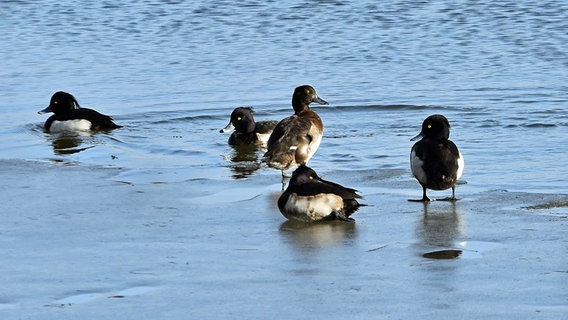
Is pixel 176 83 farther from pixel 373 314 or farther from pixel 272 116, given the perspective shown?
pixel 373 314

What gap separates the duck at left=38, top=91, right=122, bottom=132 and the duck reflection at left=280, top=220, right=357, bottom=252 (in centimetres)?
559

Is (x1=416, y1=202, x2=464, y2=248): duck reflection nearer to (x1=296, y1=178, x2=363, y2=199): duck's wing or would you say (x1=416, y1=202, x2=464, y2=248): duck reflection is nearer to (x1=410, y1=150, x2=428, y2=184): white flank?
(x1=410, y1=150, x2=428, y2=184): white flank

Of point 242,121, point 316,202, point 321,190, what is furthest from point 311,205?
point 242,121

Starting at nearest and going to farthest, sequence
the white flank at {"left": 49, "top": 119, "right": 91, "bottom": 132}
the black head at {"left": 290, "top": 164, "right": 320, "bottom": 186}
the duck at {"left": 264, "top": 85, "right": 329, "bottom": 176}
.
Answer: the black head at {"left": 290, "top": 164, "right": 320, "bottom": 186}
the duck at {"left": 264, "top": 85, "right": 329, "bottom": 176}
the white flank at {"left": 49, "top": 119, "right": 91, "bottom": 132}

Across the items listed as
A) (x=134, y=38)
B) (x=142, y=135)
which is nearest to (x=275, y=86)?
(x=142, y=135)

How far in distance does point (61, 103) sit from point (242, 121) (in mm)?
2696

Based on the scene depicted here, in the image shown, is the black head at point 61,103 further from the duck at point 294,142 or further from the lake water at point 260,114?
the duck at point 294,142

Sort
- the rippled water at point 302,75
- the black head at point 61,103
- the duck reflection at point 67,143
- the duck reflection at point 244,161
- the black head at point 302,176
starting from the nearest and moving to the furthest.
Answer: the black head at point 302,176
the duck reflection at point 244,161
the rippled water at point 302,75
the duck reflection at point 67,143
the black head at point 61,103

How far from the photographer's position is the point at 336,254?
Result: 26.6 ft

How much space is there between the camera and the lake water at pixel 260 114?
8359 millimetres

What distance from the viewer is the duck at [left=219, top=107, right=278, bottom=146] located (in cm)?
1363

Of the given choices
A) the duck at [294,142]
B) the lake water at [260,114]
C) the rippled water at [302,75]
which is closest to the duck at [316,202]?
the lake water at [260,114]

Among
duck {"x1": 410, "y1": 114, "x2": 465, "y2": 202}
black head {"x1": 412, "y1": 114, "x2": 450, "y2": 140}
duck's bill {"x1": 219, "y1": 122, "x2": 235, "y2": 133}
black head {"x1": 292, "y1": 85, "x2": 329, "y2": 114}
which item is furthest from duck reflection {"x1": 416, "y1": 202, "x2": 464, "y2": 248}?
duck's bill {"x1": 219, "y1": 122, "x2": 235, "y2": 133}

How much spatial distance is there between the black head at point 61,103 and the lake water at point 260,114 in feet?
1.24
